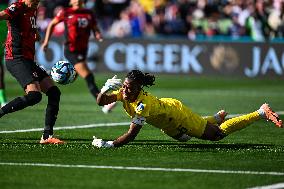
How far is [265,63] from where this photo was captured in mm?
31375

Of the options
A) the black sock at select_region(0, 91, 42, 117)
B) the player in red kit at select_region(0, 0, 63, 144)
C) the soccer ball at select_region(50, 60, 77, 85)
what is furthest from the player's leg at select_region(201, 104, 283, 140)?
the soccer ball at select_region(50, 60, 77, 85)

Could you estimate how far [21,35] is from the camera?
14414 mm

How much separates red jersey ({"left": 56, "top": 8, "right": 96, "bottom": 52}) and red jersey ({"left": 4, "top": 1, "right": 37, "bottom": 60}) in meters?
7.47

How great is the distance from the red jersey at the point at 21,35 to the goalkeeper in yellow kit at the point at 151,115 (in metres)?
1.57

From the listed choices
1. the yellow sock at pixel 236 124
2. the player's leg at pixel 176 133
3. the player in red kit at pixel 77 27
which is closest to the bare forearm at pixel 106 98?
the player's leg at pixel 176 133

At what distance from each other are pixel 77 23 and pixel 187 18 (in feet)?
45.9

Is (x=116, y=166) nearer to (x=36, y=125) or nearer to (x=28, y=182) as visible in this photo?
(x=28, y=182)

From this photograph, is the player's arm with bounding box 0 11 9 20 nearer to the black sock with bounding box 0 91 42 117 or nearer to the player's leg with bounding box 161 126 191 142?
the black sock with bounding box 0 91 42 117

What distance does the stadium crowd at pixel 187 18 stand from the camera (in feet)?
110

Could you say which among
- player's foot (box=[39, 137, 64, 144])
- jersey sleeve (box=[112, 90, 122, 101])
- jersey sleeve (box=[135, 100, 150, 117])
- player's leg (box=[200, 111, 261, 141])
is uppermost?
jersey sleeve (box=[112, 90, 122, 101])

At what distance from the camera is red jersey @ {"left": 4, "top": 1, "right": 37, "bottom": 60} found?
47.0 ft

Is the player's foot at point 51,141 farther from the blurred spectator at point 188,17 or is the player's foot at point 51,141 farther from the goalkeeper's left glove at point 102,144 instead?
the blurred spectator at point 188,17

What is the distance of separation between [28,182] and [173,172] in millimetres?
1796

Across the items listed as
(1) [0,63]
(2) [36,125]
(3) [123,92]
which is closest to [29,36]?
(3) [123,92]
